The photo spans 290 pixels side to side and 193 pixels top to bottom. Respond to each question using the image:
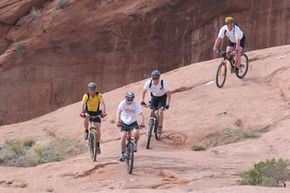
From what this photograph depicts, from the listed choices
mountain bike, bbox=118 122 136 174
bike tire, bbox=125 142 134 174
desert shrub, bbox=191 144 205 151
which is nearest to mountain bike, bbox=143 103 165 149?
desert shrub, bbox=191 144 205 151

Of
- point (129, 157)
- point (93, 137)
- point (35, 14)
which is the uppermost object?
point (35, 14)

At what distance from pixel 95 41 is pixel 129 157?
23384 millimetres

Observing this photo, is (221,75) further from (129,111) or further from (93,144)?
(129,111)

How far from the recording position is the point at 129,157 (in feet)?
42.0

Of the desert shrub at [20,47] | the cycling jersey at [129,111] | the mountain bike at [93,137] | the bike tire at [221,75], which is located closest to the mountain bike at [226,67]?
the bike tire at [221,75]

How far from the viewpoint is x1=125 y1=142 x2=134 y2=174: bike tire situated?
500 inches

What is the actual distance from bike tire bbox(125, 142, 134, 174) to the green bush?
90.6 inches

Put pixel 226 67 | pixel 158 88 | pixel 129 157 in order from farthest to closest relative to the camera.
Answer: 1. pixel 226 67
2. pixel 158 88
3. pixel 129 157

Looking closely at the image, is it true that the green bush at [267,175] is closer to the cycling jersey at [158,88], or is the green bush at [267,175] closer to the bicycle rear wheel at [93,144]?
the bicycle rear wheel at [93,144]

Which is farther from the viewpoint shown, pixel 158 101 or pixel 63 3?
pixel 63 3

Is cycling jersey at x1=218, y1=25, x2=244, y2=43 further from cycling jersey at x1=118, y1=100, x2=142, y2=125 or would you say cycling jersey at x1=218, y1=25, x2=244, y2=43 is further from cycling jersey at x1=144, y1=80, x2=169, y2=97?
cycling jersey at x1=118, y1=100, x2=142, y2=125

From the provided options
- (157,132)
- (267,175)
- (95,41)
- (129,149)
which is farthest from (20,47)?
(267,175)

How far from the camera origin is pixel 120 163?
1354 centimetres

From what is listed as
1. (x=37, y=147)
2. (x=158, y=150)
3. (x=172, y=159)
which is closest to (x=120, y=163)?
(x=172, y=159)
